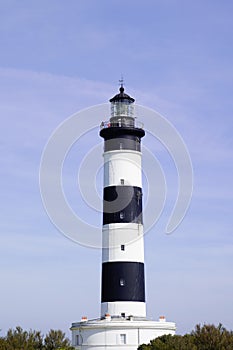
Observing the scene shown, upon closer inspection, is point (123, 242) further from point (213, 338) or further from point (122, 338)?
point (213, 338)

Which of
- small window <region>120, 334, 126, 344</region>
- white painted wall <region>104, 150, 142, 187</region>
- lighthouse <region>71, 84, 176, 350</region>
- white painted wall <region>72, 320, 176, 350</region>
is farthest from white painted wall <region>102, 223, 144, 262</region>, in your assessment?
small window <region>120, 334, 126, 344</region>

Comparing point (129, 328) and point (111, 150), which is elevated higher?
point (111, 150)

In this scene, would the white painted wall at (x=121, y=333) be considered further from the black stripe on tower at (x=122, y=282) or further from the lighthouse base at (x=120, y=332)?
the black stripe on tower at (x=122, y=282)

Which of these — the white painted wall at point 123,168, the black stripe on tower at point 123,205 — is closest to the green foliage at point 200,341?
the black stripe on tower at point 123,205

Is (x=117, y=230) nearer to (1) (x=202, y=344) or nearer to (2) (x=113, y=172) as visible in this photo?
(2) (x=113, y=172)

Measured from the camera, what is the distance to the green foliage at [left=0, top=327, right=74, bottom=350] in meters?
32.3

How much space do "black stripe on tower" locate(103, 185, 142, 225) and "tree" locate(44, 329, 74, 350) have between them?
632 cm

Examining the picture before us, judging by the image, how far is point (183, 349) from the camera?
1171 inches

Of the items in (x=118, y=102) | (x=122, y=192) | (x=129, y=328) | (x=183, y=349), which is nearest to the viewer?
(x=183, y=349)

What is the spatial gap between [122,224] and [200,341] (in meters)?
7.55

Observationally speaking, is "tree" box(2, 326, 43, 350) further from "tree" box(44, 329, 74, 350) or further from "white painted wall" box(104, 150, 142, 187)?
"white painted wall" box(104, 150, 142, 187)

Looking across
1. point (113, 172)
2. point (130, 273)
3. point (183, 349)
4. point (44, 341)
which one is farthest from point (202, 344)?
point (113, 172)

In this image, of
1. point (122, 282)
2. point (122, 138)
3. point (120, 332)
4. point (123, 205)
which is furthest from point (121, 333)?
point (122, 138)

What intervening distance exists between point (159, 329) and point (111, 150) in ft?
32.1
